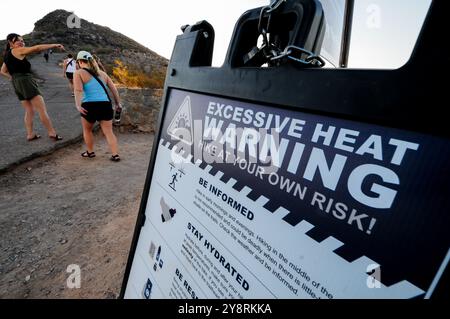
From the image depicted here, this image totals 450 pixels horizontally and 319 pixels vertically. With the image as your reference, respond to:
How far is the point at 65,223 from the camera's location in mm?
2689

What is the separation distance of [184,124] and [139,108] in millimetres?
5659

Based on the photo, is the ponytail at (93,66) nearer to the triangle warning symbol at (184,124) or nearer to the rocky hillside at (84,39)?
the triangle warning symbol at (184,124)

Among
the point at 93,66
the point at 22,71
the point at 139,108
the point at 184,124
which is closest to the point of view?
the point at 184,124

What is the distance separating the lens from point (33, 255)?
2240 millimetres

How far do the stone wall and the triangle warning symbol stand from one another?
5.46m

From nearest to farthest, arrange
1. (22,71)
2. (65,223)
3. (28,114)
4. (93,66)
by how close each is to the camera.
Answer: (65,223) → (93,66) → (22,71) → (28,114)

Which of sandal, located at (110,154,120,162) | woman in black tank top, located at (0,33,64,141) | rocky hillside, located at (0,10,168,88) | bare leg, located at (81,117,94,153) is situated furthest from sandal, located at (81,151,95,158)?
rocky hillside, located at (0,10,168,88)

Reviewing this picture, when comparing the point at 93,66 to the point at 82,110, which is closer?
the point at 93,66

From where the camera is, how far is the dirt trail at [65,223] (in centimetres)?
200

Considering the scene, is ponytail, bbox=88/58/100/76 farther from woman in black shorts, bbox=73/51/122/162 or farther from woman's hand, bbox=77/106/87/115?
woman's hand, bbox=77/106/87/115

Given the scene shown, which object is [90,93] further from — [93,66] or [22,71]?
[22,71]

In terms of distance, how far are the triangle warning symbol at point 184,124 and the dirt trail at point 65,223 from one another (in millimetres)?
1584

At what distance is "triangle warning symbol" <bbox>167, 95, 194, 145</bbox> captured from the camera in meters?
0.91

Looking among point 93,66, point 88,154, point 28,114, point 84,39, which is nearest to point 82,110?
point 93,66
